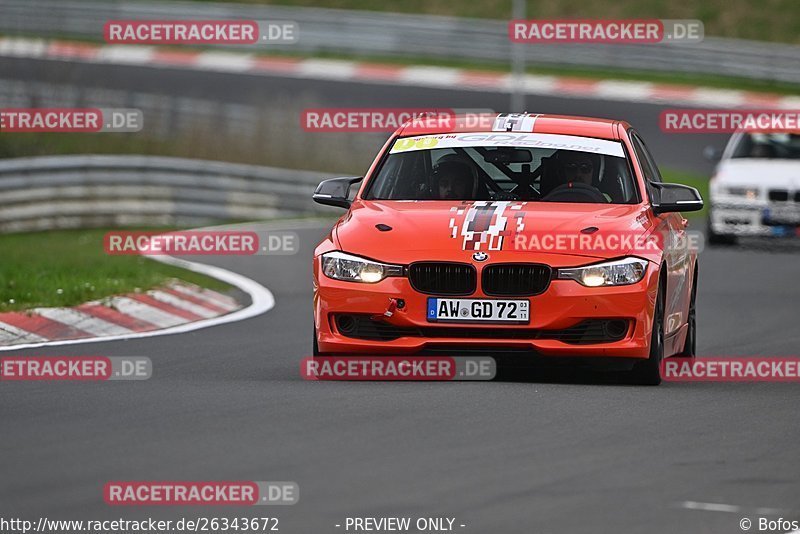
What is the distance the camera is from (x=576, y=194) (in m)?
10.4

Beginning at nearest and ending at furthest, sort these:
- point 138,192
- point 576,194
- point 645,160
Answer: point 576,194 → point 645,160 → point 138,192

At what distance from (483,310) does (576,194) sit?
1305mm

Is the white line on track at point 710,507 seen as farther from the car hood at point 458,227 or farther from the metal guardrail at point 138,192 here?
the metal guardrail at point 138,192

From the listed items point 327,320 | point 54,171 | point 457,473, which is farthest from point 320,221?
point 457,473

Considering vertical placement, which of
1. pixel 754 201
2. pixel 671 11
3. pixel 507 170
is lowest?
pixel 754 201

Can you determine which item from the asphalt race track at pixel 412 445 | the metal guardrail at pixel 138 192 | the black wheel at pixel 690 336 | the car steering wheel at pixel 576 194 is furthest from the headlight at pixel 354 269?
the metal guardrail at pixel 138 192

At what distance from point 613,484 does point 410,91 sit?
102 ft

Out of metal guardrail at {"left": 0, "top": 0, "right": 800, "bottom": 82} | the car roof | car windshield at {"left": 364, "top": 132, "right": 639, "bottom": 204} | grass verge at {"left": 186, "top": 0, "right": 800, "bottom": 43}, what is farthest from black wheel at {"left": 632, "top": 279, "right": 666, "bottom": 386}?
grass verge at {"left": 186, "top": 0, "right": 800, "bottom": 43}

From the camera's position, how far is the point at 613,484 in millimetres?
6727

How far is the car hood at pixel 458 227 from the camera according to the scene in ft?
31.1

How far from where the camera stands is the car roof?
433 inches

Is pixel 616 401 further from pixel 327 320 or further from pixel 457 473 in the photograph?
pixel 457 473

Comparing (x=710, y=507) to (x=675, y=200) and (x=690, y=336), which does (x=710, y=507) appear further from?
(x=690, y=336)

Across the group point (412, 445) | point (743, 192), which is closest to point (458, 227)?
point (412, 445)
